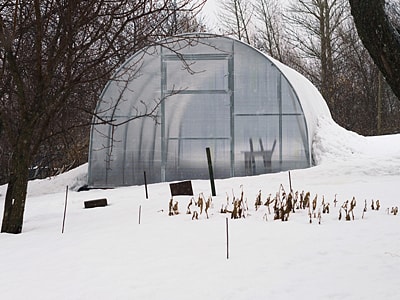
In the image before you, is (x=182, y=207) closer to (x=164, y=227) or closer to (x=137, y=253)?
(x=164, y=227)

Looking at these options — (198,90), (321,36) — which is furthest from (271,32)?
(198,90)

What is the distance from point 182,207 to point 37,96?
2347mm

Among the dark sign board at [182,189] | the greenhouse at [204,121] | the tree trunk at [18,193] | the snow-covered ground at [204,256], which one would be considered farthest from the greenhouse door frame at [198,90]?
the tree trunk at [18,193]

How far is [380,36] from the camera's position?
311 cm

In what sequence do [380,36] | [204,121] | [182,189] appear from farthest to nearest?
[204,121]
[182,189]
[380,36]

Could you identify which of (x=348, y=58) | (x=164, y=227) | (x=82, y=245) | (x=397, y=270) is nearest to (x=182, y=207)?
(x=164, y=227)

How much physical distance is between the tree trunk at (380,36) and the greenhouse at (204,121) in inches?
335

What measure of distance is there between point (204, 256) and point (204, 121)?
8.06m

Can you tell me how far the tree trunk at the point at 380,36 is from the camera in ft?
10.0

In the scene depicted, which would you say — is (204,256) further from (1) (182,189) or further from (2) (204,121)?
(2) (204,121)

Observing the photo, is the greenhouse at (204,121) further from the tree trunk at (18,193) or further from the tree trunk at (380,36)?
the tree trunk at (380,36)

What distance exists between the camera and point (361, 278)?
317 cm

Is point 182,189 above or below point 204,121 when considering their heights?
below

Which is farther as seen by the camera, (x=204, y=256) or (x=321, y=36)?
(x=321, y=36)
